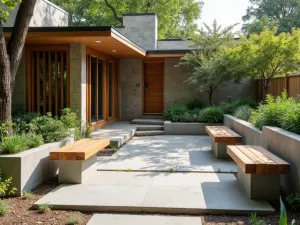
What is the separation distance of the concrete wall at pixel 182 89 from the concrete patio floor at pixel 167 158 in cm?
417

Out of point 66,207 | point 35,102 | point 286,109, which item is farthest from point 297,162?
point 35,102

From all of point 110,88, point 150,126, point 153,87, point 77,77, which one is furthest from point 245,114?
point 153,87

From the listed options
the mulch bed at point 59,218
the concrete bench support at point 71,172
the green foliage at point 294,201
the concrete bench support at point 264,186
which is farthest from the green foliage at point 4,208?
the green foliage at point 294,201

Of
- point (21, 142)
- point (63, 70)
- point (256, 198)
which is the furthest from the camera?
point (63, 70)

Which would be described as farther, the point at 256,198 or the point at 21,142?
the point at 21,142

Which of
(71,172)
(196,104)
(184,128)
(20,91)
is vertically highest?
(20,91)

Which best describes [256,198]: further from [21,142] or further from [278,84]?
[278,84]

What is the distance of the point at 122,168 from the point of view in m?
6.11

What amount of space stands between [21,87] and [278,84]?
7126 millimetres

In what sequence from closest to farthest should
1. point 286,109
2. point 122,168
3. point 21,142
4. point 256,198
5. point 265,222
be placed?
1. point 265,222
2. point 256,198
3. point 21,142
4. point 286,109
5. point 122,168

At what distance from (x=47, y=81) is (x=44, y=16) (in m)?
2.44

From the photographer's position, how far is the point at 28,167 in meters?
4.73

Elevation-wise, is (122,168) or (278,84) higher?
(278,84)

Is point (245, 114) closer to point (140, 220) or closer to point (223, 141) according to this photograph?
point (223, 141)
